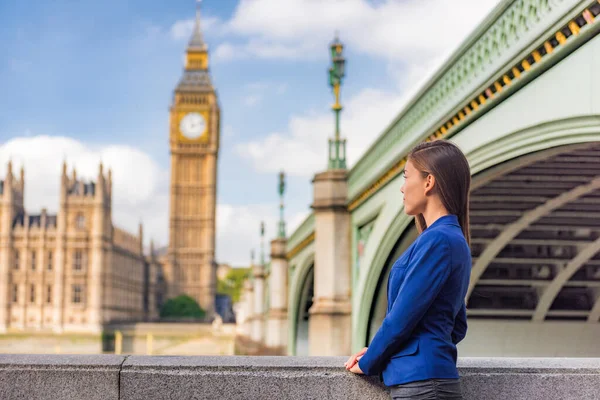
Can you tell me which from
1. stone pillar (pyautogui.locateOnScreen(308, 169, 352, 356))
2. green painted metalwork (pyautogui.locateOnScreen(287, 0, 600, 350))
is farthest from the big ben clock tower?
green painted metalwork (pyautogui.locateOnScreen(287, 0, 600, 350))

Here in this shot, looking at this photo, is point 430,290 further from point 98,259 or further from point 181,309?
point 181,309

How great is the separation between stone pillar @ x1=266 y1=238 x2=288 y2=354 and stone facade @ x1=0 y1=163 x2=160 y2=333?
5086cm

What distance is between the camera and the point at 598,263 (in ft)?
46.5

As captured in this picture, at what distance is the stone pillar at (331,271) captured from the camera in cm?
1619

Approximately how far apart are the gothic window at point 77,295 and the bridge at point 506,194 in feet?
218

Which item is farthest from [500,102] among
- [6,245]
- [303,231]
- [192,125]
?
[192,125]

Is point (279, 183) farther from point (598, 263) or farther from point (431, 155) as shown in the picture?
point (431, 155)

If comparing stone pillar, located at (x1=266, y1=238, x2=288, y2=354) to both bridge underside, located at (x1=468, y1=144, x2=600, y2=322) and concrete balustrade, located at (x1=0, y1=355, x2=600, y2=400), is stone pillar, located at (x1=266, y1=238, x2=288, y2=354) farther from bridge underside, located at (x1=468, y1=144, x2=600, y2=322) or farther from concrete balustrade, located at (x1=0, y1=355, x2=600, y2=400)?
concrete balustrade, located at (x1=0, y1=355, x2=600, y2=400)

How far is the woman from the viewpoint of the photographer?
8.70ft

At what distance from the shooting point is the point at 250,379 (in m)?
3.46

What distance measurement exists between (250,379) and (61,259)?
84.0m

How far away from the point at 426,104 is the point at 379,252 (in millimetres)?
3303

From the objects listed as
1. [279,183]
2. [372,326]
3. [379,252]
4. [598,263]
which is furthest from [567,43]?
[279,183]

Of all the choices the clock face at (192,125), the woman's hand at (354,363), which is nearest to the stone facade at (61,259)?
the clock face at (192,125)
